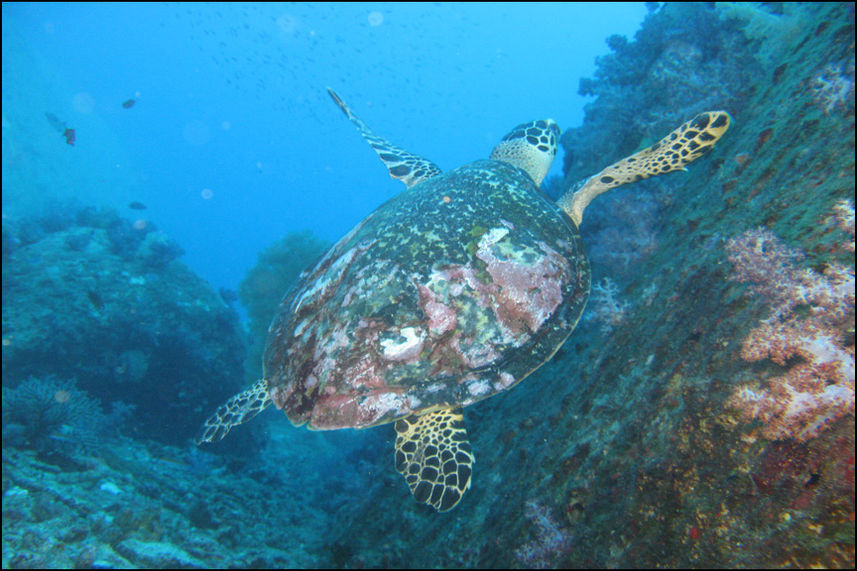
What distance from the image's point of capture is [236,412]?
3.46 metres

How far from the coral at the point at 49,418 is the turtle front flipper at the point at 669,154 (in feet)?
24.2

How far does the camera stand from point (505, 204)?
3.34 meters

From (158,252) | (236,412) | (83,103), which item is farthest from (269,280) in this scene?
(83,103)

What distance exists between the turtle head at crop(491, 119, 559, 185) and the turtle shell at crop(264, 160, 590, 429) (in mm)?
1967

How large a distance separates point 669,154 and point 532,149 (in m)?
1.98

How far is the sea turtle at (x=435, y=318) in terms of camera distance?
2.53m

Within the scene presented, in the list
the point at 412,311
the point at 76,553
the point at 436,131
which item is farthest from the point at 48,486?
the point at 436,131

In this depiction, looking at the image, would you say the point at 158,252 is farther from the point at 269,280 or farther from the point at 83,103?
the point at 83,103

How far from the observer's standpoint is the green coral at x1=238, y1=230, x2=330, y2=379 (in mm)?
9969

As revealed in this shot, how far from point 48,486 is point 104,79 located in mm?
97388

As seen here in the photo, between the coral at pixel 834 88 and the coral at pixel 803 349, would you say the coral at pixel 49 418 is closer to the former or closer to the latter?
the coral at pixel 803 349

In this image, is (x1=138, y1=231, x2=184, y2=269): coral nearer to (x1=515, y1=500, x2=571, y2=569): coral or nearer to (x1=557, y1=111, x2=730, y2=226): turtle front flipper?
(x1=557, y1=111, x2=730, y2=226): turtle front flipper

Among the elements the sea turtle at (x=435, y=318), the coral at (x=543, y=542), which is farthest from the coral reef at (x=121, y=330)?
the coral at (x=543, y=542)

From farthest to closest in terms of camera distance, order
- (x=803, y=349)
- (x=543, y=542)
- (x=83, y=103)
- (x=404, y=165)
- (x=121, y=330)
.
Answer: (x=83, y=103)
(x=121, y=330)
(x=404, y=165)
(x=543, y=542)
(x=803, y=349)
